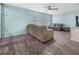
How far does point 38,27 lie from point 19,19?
20.2 inches

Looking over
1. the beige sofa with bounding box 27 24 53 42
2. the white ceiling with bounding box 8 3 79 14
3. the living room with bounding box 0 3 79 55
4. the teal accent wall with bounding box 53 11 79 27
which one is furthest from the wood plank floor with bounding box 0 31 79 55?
the white ceiling with bounding box 8 3 79 14

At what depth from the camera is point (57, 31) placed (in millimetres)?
2371

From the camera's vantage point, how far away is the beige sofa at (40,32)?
2395mm

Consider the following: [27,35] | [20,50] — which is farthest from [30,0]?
[20,50]

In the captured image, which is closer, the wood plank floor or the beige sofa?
the wood plank floor

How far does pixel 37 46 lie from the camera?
92.7 inches

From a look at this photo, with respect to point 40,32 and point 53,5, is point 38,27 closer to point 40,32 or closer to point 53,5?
point 40,32

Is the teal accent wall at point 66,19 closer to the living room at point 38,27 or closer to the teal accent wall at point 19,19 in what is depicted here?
the living room at point 38,27

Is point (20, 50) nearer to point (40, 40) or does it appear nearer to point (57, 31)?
point (40, 40)

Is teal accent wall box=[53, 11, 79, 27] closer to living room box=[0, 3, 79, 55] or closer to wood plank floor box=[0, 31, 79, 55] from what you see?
living room box=[0, 3, 79, 55]

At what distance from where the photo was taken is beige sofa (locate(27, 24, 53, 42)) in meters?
2.39

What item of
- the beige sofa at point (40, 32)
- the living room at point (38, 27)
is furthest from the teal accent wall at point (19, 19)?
the beige sofa at point (40, 32)

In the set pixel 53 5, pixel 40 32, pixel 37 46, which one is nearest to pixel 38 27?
pixel 40 32

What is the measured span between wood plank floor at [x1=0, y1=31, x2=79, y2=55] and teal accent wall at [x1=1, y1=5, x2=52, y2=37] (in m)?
0.16
